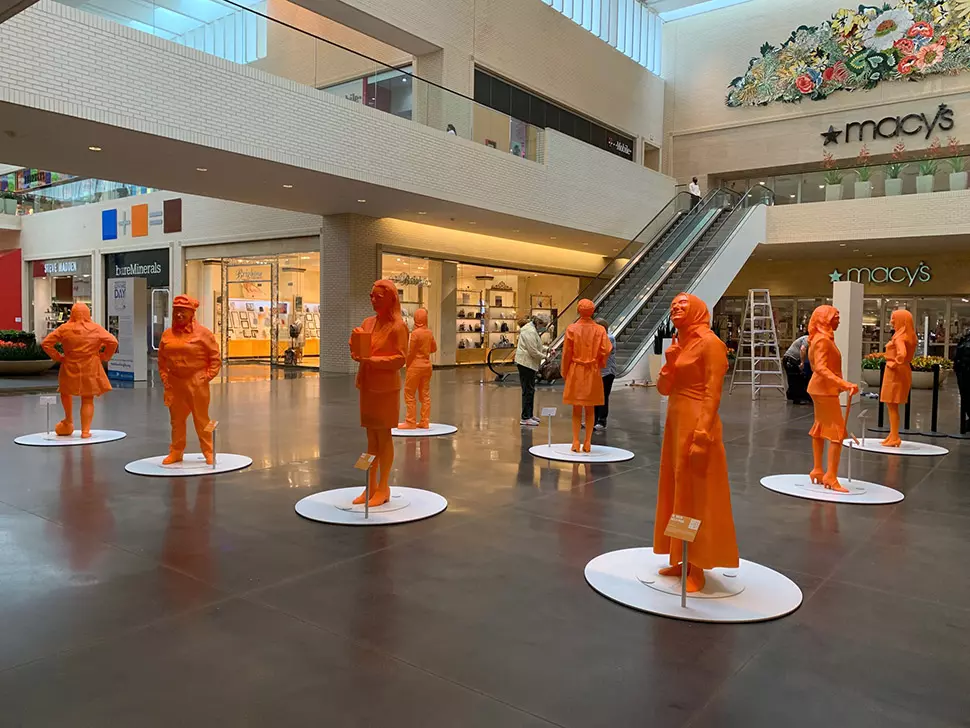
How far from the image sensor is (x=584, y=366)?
803 cm

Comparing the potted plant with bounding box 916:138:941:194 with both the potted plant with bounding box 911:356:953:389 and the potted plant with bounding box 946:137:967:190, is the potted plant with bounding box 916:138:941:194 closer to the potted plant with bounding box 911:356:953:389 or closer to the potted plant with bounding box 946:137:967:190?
the potted plant with bounding box 946:137:967:190

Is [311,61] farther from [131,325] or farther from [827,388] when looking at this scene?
[827,388]

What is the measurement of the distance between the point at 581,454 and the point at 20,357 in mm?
15462

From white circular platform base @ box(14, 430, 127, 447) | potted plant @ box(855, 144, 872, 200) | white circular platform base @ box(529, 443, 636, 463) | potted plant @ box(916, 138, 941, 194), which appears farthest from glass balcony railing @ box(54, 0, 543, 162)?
potted plant @ box(916, 138, 941, 194)

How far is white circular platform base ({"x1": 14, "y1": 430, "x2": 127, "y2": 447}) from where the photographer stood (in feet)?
26.4

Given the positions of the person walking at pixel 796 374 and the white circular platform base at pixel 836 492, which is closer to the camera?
the white circular platform base at pixel 836 492

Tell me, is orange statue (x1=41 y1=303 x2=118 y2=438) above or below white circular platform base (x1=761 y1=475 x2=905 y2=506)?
above

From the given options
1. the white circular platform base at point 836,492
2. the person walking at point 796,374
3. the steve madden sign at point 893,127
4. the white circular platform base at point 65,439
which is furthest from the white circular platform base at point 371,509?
the steve madden sign at point 893,127

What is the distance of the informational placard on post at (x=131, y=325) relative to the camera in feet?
53.2

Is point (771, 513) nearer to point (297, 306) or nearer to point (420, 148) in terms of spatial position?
point (420, 148)

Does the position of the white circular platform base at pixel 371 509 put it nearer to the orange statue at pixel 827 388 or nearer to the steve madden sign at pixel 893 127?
the orange statue at pixel 827 388

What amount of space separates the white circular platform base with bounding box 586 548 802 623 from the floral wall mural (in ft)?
81.9

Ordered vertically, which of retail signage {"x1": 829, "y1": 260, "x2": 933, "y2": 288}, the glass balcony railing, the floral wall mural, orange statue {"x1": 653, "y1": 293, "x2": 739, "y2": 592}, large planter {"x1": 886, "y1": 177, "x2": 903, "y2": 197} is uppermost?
the floral wall mural

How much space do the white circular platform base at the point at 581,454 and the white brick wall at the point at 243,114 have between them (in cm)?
798
